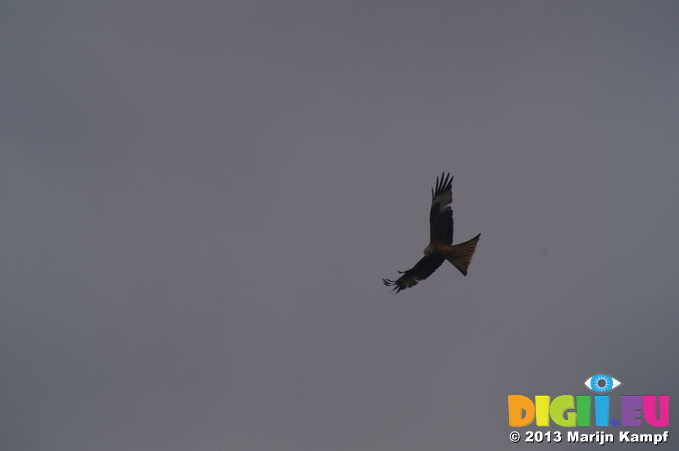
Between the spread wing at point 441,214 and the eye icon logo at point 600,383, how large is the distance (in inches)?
393

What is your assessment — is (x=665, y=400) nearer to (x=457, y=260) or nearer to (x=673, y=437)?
(x=673, y=437)

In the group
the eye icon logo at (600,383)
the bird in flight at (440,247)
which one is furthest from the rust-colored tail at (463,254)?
the eye icon logo at (600,383)

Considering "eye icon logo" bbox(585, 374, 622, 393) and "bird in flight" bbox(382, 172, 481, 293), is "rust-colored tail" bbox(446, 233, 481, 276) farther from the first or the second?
"eye icon logo" bbox(585, 374, 622, 393)

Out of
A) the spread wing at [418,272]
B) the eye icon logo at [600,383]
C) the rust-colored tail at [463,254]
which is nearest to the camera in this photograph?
the rust-colored tail at [463,254]

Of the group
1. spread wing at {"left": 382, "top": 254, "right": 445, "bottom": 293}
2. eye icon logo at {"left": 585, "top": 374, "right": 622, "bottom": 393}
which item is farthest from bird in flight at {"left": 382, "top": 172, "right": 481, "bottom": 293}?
eye icon logo at {"left": 585, "top": 374, "right": 622, "bottom": 393}

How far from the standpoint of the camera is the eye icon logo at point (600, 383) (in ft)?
67.3

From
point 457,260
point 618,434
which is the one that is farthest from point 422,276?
point 618,434

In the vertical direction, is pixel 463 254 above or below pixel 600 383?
above

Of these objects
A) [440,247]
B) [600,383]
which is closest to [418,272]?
[440,247]

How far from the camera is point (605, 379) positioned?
21.2 meters

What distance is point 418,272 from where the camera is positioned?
1514 cm

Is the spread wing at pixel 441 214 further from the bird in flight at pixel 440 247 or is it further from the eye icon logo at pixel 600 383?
the eye icon logo at pixel 600 383

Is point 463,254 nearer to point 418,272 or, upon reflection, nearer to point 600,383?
point 418,272

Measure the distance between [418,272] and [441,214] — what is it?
1610 millimetres
